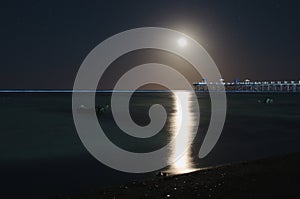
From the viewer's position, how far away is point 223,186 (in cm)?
763

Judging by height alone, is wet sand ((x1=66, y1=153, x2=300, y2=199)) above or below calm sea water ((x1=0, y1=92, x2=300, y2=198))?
below

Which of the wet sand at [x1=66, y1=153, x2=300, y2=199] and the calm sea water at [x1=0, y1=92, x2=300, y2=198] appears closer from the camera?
the wet sand at [x1=66, y1=153, x2=300, y2=199]

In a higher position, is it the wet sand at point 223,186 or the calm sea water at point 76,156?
the calm sea water at point 76,156

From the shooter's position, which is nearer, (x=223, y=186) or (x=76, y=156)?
(x=223, y=186)

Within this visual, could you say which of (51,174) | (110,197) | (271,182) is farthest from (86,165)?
(271,182)

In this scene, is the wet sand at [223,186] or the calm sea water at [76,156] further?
the calm sea water at [76,156]

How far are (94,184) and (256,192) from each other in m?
5.75

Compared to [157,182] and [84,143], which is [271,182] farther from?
[84,143]

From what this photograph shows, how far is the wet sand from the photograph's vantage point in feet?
23.0

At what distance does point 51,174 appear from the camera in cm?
1182

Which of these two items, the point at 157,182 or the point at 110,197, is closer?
the point at 110,197

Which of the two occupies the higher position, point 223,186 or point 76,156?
point 76,156

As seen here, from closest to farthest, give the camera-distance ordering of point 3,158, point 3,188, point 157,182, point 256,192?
point 256,192 < point 157,182 < point 3,188 < point 3,158

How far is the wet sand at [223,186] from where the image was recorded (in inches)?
276
